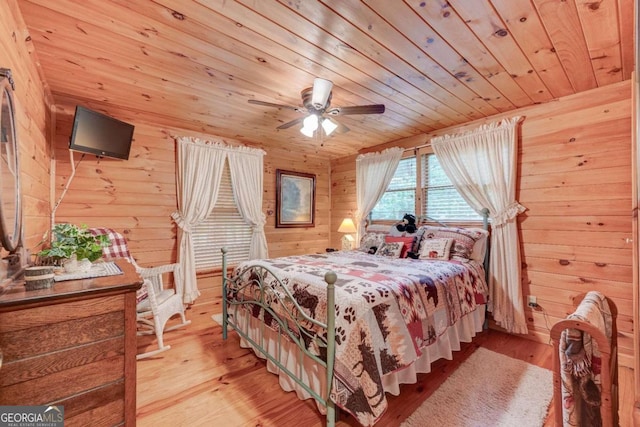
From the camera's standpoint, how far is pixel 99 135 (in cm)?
260

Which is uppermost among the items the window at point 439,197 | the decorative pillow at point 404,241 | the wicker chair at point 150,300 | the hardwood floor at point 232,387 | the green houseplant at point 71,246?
the window at point 439,197

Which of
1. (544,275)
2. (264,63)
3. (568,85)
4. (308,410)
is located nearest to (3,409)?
(308,410)

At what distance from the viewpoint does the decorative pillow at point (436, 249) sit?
286 centimetres

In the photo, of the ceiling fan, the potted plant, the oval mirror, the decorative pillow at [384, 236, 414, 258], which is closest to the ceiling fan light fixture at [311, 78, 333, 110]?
the ceiling fan

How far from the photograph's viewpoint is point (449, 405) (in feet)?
5.94

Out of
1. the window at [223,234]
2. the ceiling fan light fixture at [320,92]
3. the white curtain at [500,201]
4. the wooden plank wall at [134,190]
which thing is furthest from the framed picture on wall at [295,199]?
the white curtain at [500,201]

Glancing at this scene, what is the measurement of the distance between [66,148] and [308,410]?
11.0 ft

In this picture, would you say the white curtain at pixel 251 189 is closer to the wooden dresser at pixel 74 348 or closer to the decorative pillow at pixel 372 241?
the decorative pillow at pixel 372 241

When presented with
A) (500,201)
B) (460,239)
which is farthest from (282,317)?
(500,201)

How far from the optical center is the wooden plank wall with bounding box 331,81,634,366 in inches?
91.0

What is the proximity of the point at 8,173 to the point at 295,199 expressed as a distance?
3539mm

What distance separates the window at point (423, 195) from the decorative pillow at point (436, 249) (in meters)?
0.64

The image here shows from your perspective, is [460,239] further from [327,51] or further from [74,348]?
[74,348]

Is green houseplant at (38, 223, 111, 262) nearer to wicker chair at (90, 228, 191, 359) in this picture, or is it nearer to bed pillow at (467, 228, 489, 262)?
wicker chair at (90, 228, 191, 359)
